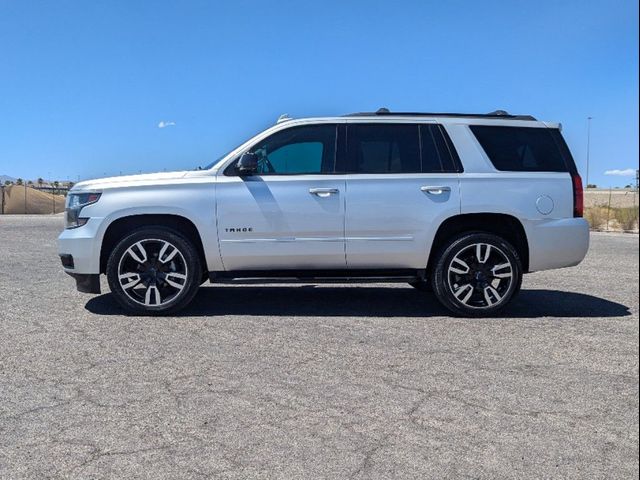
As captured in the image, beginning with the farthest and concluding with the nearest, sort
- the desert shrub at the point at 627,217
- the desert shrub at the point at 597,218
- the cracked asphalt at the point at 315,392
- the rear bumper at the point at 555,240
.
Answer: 1. the desert shrub at the point at 597,218
2. the desert shrub at the point at 627,217
3. the rear bumper at the point at 555,240
4. the cracked asphalt at the point at 315,392

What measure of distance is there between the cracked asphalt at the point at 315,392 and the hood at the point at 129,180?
1.33 m

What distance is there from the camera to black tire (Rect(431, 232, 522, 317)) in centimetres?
611

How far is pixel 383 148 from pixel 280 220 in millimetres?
1386

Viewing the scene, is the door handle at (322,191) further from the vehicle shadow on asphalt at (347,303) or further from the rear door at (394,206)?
the vehicle shadow on asphalt at (347,303)

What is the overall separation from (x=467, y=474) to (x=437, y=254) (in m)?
3.58

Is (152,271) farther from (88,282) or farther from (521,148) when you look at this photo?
(521,148)

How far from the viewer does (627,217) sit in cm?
2639

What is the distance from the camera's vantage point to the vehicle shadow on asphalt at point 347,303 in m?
6.31

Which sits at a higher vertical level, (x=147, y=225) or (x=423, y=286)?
(x=147, y=225)

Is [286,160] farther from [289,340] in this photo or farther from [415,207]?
[289,340]

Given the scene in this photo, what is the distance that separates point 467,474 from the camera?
2830 mm

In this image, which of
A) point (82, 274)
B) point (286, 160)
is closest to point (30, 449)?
point (82, 274)

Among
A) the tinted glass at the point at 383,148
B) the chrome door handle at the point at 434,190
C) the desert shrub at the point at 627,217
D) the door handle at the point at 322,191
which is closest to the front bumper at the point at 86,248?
the door handle at the point at 322,191

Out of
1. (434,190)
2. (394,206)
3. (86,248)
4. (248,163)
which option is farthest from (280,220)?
(86,248)
